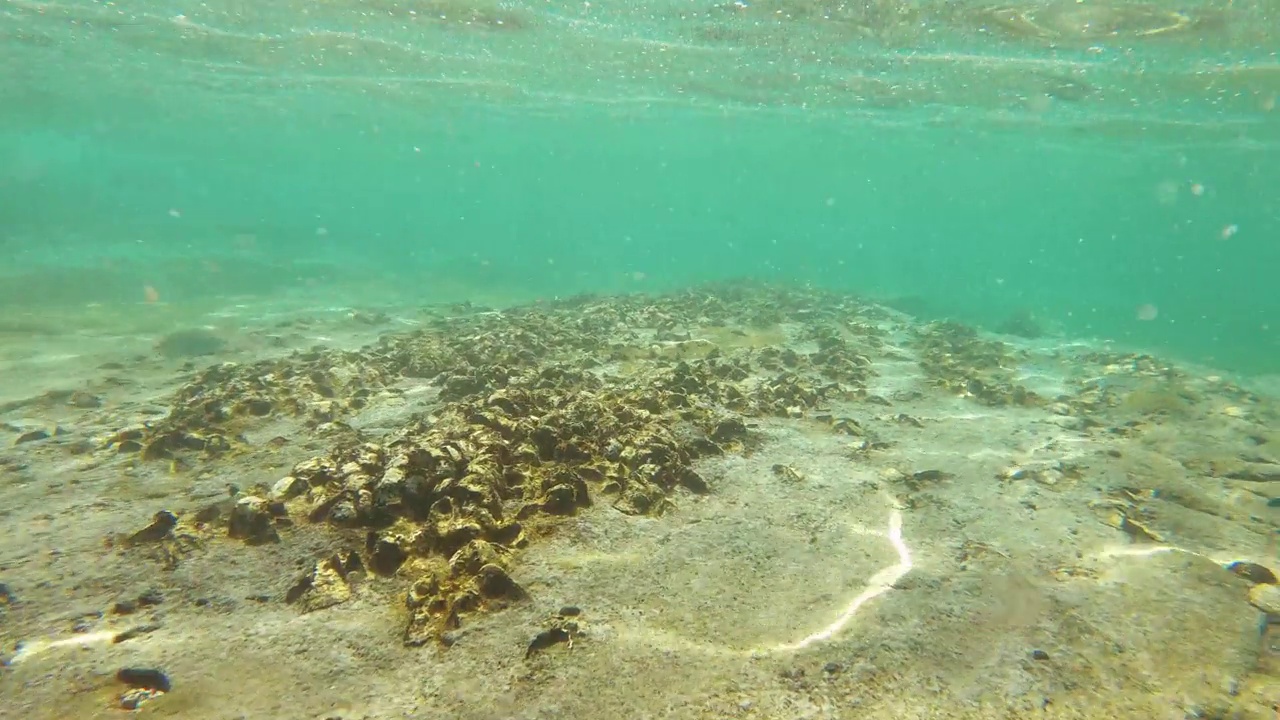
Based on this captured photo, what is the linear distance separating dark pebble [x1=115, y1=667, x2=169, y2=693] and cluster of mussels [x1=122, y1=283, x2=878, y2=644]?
80cm

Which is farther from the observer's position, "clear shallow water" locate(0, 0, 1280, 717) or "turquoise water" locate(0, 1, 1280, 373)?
"turquoise water" locate(0, 1, 1280, 373)

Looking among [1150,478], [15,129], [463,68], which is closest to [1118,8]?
[1150,478]

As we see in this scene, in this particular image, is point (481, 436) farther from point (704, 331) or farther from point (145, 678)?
point (704, 331)

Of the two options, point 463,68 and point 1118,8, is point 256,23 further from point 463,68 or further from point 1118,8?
point 1118,8

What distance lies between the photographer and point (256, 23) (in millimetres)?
22531

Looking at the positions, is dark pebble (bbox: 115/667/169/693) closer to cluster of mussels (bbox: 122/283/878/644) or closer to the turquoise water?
cluster of mussels (bbox: 122/283/878/644)

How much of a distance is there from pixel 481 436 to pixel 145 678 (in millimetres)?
2922

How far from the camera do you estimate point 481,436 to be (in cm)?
575

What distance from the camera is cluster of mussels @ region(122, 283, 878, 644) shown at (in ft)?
13.8

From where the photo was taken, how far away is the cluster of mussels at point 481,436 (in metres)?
4.20

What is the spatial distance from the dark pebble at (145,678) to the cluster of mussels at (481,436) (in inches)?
31.4

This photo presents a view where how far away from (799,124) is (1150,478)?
41.6 metres

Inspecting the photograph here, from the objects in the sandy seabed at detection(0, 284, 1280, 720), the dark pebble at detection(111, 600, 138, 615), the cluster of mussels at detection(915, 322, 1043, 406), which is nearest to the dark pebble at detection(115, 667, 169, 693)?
the sandy seabed at detection(0, 284, 1280, 720)

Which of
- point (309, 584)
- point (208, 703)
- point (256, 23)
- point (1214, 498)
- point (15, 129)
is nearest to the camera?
point (208, 703)
